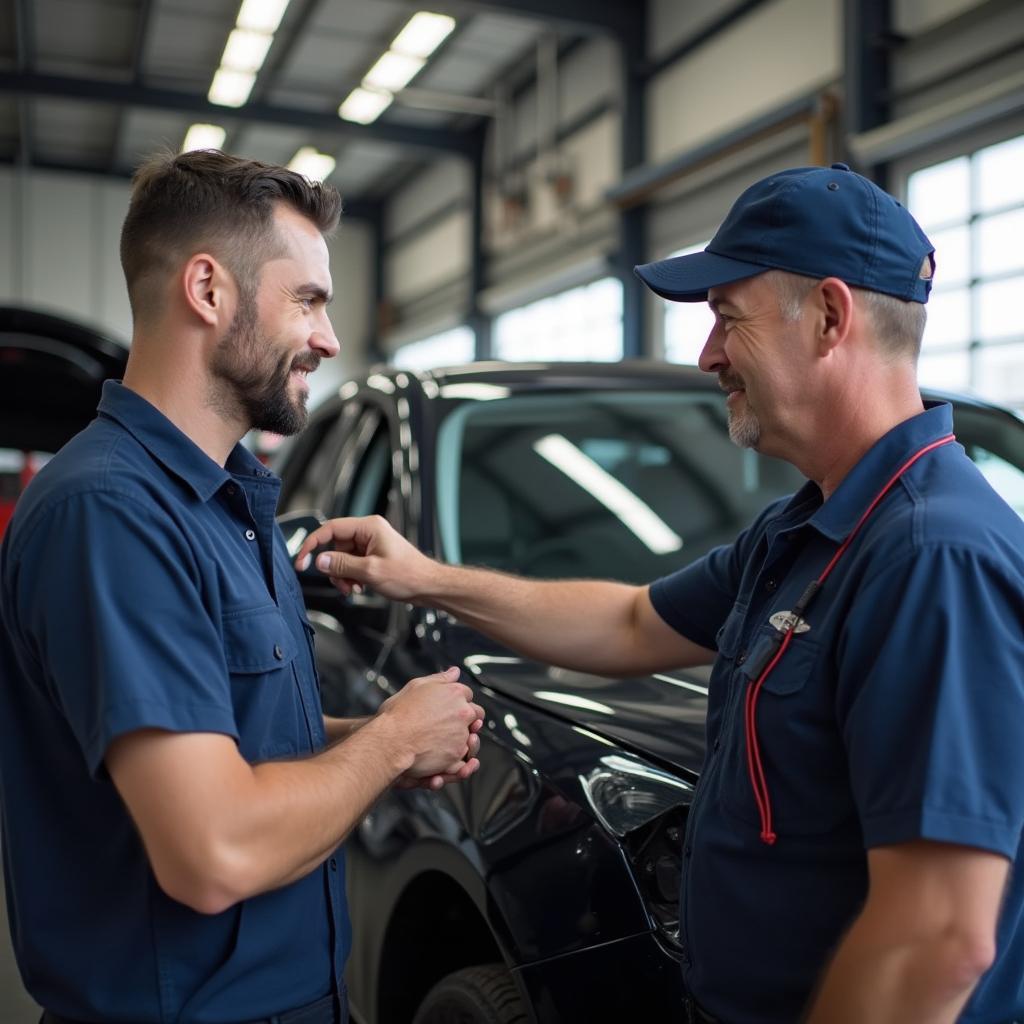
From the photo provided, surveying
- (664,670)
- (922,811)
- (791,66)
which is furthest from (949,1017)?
(791,66)

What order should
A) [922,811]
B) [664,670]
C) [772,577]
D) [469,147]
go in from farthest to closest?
1. [469,147]
2. [664,670]
3. [772,577]
4. [922,811]

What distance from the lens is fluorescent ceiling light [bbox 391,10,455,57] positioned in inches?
478

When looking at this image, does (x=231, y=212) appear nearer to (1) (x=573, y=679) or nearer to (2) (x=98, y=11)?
(1) (x=573, y=679)

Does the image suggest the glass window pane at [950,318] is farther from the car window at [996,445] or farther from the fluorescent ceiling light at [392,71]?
the fluorescent ceiling light at [392,71]

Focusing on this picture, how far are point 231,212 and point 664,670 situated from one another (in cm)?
109

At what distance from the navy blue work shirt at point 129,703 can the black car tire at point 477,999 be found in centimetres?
43

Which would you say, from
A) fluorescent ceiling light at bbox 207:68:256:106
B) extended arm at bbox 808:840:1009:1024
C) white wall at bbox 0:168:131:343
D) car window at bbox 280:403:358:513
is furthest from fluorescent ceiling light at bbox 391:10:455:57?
extended arm at bbox 808:840:1009:1024

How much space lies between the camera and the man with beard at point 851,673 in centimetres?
113

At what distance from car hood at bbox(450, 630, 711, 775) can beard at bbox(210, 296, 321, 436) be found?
0.71 metres

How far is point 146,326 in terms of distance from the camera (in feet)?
5.07

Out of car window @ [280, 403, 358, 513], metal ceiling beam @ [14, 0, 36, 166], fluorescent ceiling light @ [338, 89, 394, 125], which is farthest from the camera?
fluorescent ceiling light @ [338, 89, 394, 125]

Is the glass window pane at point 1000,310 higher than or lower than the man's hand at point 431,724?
higher

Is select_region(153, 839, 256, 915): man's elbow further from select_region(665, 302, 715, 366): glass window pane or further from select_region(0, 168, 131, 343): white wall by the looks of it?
select_region(0, 168, 131, 343): white wall

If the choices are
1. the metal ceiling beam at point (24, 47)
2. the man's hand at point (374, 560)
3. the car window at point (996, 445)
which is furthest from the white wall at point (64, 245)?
the man's hand at point (374, 560)
